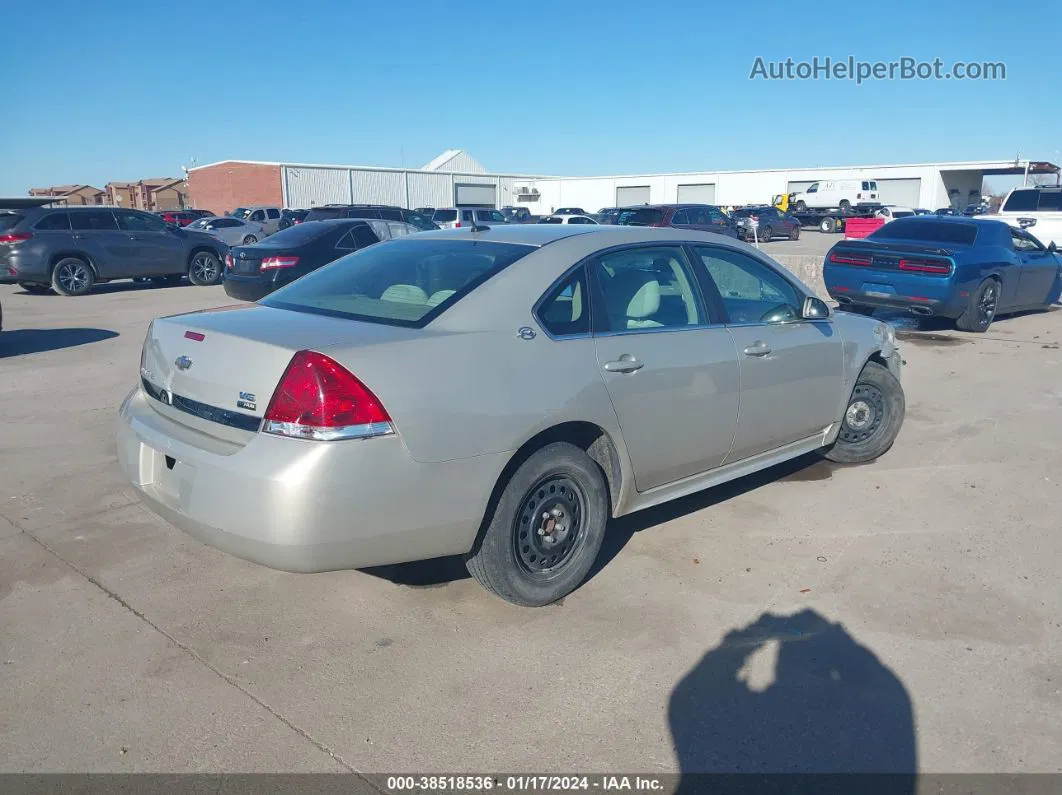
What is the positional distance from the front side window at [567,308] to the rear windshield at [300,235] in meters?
9.76

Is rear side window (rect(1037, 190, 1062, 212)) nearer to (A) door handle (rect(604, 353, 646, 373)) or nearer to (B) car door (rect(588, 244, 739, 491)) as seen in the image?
(B) car door (rect(588, 244, 739, 491))

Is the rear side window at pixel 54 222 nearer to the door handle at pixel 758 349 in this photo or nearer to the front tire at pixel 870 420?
the front tire at pixel 870 420

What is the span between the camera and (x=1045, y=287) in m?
12.9

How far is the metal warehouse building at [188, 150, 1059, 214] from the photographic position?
55438mm

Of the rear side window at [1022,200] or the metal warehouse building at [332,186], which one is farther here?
the metal warehouse building at [332,186]

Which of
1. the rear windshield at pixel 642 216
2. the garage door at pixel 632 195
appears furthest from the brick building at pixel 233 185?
the rear windshield at pixel 642 216

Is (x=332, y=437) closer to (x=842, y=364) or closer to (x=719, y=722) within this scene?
(x=719, y=722)

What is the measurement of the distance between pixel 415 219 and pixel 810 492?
84.6ft

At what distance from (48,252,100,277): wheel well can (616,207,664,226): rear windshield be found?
1304cm

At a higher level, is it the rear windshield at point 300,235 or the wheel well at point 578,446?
the rear windshield at point 300,235

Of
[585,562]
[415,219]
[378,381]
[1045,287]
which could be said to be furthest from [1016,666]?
[415,219]

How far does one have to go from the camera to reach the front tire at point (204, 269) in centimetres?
1767

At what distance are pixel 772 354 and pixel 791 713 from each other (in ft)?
6.99

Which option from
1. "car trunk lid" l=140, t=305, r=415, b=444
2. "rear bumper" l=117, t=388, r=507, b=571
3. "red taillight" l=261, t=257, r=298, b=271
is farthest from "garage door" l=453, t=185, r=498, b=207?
"rear bumper" l=117, t=388, r=507, b=571
